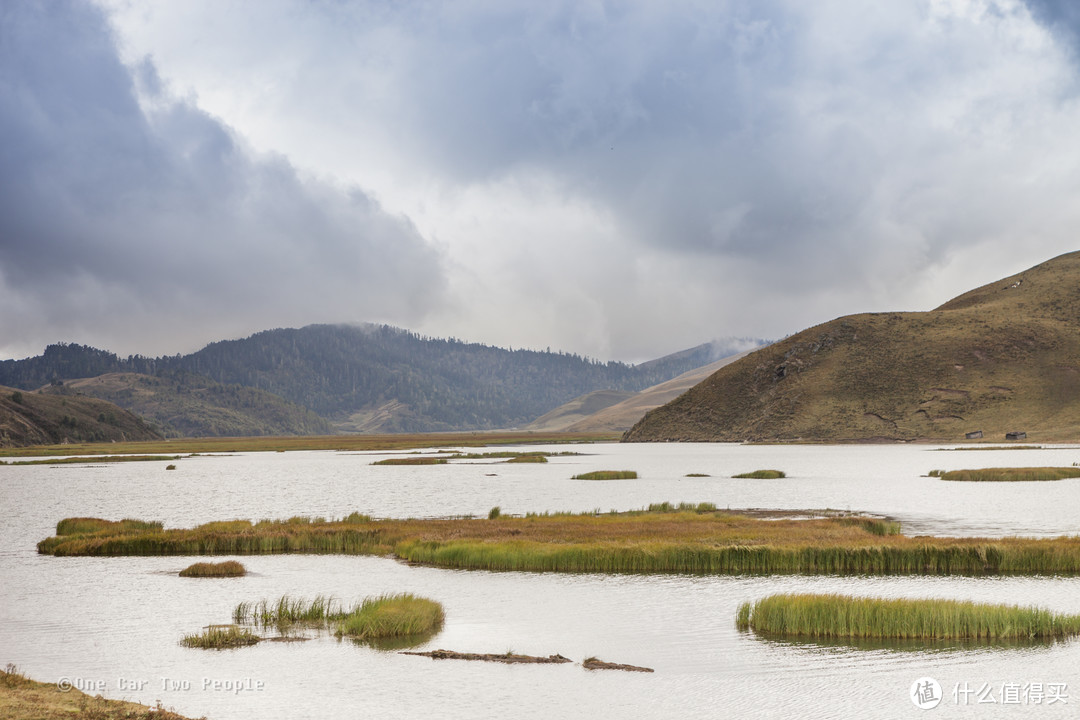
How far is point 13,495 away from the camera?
282ft

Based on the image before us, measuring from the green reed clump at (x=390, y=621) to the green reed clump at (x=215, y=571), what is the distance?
11928mm

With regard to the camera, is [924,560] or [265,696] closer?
[265,696]

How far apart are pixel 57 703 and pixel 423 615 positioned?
37.1ft

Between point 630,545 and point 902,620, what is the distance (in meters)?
16.8

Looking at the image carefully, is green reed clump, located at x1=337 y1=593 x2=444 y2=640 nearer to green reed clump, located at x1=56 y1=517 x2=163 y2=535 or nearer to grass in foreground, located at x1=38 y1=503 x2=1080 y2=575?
grass in foreground, located at x1=38 y1=503 x2=1080 y2=575

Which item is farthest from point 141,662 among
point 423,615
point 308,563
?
point 308,563

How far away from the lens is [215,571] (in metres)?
38.9

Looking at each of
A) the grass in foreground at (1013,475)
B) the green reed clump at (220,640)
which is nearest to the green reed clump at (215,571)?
the green reed clump at (220,640)

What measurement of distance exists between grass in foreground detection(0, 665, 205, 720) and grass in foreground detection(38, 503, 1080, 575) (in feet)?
75.8

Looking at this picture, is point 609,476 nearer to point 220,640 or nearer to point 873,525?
point 873,525

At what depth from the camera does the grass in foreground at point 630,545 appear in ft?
125

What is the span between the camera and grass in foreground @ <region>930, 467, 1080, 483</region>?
86250 millimetres

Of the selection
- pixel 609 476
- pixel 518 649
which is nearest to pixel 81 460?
pixel 609 476

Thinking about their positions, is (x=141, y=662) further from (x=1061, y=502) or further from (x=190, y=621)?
(x=1061, y=502)
